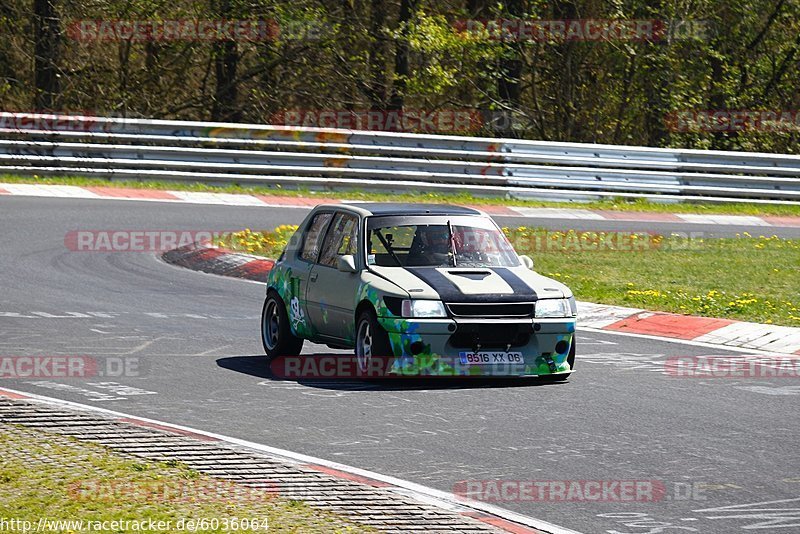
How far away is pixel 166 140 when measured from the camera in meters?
25.5

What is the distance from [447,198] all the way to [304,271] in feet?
45.6

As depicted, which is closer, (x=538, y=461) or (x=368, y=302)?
(x=538, y=461)

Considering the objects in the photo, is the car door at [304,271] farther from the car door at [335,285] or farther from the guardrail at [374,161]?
the guardrail at [374,161]

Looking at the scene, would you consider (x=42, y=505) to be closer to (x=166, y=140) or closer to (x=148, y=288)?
(x=148, y=288)

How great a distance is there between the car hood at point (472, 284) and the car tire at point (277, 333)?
1.24 m

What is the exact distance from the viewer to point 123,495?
6.85 meters

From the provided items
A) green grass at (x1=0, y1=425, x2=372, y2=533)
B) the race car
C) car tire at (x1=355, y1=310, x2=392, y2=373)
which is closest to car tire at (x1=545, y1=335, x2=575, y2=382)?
the race car

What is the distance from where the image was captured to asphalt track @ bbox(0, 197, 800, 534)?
7512 millimetres

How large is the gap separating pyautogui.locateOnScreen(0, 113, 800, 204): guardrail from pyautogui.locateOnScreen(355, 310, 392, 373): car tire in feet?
48.9

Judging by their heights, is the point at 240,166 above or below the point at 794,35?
below

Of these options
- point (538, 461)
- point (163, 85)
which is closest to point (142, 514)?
point (538, 461)

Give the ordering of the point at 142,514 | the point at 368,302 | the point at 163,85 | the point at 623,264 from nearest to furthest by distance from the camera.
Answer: the point at 142,514 → the point at 368,302 → the point at 623,264 → the point at 163,85

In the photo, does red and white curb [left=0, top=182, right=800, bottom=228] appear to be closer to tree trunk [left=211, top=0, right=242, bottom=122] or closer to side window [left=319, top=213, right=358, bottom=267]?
tree trunk [left=211, top=0, right=242, bottom=122]

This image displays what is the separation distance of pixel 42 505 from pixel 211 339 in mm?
6158
